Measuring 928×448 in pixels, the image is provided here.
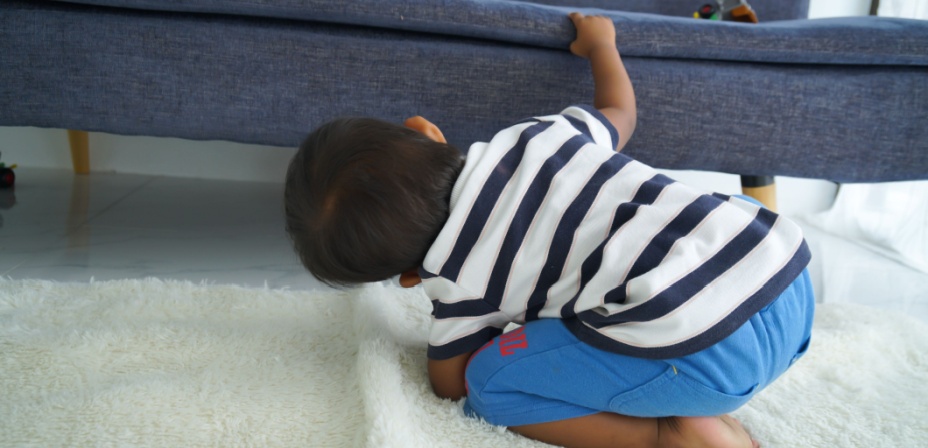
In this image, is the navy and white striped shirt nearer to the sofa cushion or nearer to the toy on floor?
the sofa cushion

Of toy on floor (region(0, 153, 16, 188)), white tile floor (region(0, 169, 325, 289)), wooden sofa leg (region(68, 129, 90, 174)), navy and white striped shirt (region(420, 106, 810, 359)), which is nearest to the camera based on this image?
navy and white striped shirt (region(420, 106, 810, 359))

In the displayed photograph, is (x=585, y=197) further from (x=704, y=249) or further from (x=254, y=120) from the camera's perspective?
(x=254, y=120)

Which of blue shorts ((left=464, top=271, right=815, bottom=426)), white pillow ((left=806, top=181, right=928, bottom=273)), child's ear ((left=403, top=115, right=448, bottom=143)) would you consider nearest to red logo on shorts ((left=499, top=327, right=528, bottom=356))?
blue shorts ((left=464, top=271, right=815, bottom=426))

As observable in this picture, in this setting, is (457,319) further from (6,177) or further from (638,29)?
(6,177)

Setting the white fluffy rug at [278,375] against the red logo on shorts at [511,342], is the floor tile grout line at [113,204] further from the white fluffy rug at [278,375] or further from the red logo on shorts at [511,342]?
the red logo on shorts at [511,342]

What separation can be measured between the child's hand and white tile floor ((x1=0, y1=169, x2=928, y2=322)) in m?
0.57

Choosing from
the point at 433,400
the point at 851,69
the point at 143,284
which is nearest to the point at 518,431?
the point at 433,400

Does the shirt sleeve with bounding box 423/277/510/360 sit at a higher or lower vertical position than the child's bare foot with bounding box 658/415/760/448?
higher

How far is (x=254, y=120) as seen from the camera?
1059 mm

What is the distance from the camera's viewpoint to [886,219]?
1.80 m

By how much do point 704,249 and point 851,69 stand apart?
75 centimetres

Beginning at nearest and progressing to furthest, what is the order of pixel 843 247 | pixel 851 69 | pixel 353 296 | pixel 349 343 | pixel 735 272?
pixel 735 272 < pixel 349 343 < pixel 353 296 < pixel 851 69 < pixel 843 247

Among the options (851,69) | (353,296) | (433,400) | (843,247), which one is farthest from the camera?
(843,247)

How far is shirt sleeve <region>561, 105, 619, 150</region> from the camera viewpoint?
857 millimetres
